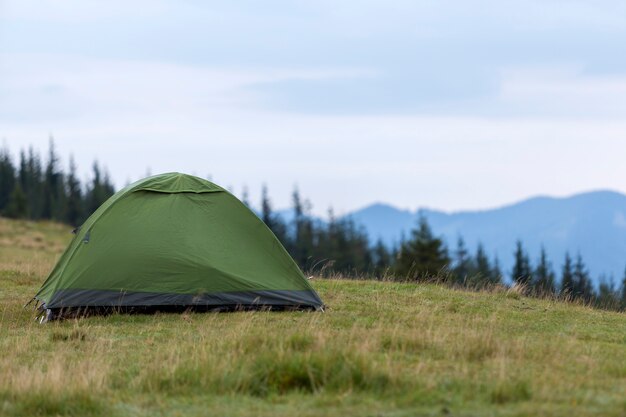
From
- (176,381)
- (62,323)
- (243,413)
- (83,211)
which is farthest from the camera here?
(83,211)

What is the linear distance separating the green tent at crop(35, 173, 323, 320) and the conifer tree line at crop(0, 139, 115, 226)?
311 ft

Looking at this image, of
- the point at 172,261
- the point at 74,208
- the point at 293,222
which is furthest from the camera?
the point at 293,222

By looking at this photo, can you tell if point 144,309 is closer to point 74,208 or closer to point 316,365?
point 316,365

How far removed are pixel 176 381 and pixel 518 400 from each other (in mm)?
3564

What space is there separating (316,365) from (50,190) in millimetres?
128850

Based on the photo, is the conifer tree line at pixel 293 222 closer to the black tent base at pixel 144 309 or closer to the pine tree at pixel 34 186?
the pine tree at pixel 34 186

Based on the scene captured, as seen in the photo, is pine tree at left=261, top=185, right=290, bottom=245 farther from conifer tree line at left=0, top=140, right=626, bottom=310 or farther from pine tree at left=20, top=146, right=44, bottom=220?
pine tree at left=20, top=146, right=44, bottom=220

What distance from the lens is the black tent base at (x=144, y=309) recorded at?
14.5m

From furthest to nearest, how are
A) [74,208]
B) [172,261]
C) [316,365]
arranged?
1. [74,208]
2. [172,261]
3. [316,365]

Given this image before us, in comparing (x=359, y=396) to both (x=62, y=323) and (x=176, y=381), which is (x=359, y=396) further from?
(x=62, y=323)

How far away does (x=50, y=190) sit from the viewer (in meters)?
130

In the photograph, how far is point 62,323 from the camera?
555 inches

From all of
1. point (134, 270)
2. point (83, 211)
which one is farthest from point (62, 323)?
point (83, 211)

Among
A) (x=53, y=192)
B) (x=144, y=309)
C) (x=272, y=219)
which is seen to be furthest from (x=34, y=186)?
(x=144, y=309)
